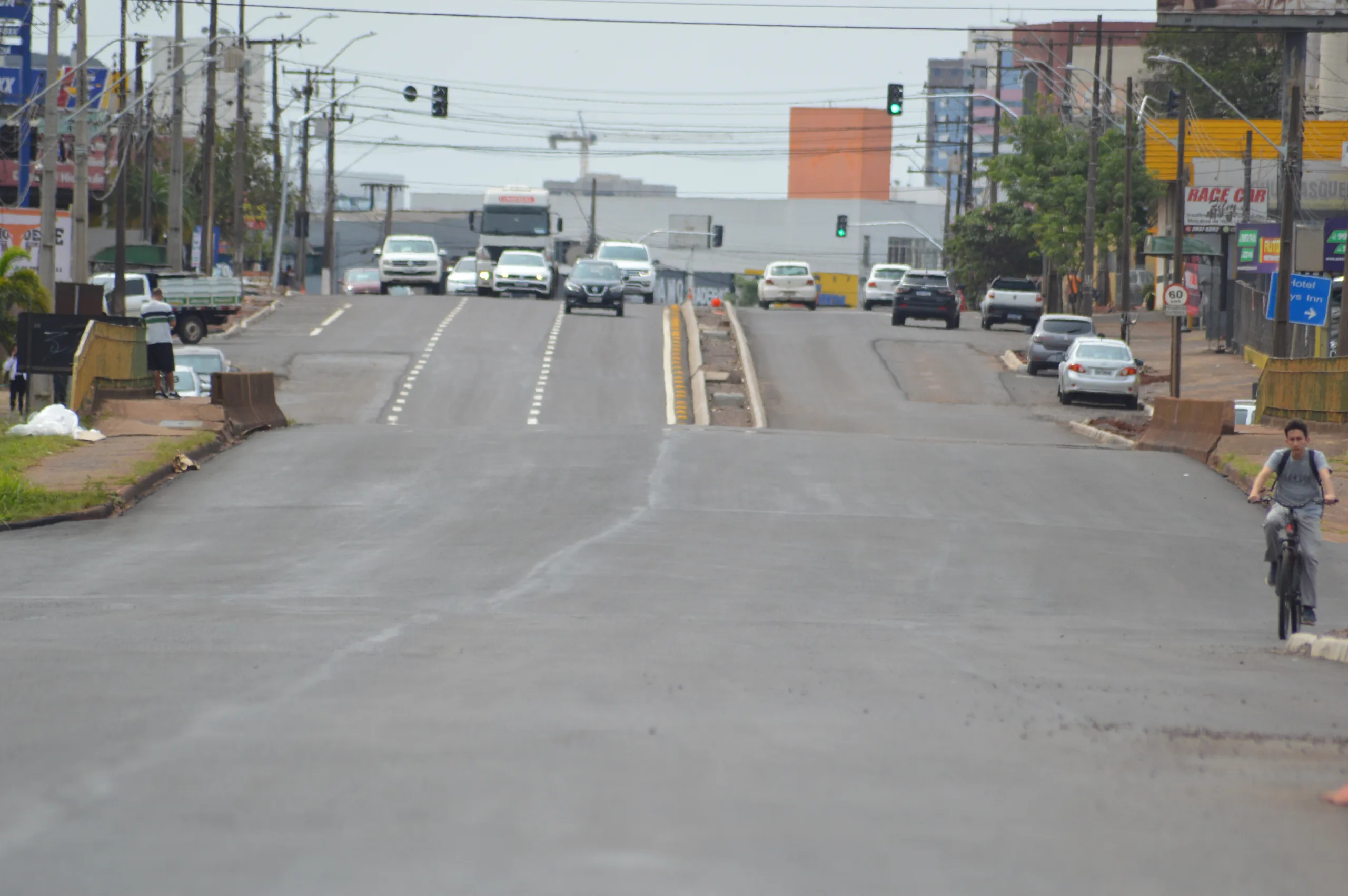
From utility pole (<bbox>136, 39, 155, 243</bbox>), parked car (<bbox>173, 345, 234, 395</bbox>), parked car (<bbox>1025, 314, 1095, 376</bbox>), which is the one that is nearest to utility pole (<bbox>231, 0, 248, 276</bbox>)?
utility pole (<bbox>136, 39, 155, 243</bbox>)

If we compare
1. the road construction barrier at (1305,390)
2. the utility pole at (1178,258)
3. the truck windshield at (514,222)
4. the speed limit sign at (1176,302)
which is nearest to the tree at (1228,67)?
the truck windshield at (514,222)

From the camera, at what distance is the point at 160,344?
29125 mm

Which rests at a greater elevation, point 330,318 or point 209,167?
point 209,167

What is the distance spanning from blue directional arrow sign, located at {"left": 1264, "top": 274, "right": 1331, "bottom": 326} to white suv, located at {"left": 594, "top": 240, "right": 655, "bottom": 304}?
1102 inches

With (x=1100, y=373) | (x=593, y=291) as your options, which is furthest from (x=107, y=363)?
(x=593, y=291)

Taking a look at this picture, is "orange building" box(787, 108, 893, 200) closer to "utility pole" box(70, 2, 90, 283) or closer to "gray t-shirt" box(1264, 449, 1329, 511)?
"utility pole" box(70, 2, 90, 283)

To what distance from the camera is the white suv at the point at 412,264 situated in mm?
65188

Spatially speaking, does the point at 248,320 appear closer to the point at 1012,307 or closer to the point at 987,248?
the point at 1012,307

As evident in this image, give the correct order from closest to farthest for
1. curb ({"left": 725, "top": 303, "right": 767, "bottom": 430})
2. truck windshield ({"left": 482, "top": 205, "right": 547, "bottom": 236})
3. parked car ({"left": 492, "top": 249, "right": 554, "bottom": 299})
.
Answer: curb ({"left": 725, "top": 303, "right": 767, "bottom": 430}) < parked car ({"left": 492, "top": 249, "right": 554, "bottom": 299}) < truck windshield ({"left": 482, "top": 205, "right": 547, "bottom": 236})

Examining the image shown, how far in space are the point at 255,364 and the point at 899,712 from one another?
35616 millimetres

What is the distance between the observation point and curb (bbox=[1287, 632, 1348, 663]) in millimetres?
11281

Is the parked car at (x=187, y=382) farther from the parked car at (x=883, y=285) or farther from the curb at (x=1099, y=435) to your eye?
the parked car at (x=883, y=285)

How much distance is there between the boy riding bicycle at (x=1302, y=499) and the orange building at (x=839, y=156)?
6323 inches

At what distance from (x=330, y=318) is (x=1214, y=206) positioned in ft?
91.9
